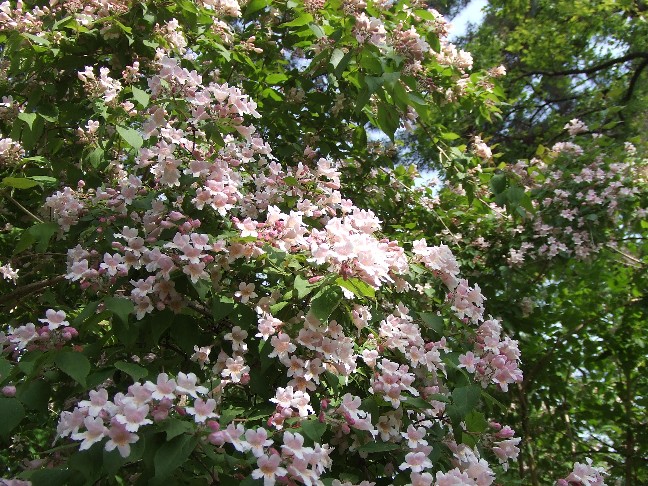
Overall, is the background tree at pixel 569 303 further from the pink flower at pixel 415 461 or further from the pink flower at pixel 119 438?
the pink flower at pixel 119 438

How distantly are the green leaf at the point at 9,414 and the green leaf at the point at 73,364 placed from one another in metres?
0.12

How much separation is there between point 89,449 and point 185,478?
0.20 m

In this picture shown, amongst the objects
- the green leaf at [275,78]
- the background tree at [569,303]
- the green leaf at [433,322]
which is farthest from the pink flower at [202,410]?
the background tree at [569,303]

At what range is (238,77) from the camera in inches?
111

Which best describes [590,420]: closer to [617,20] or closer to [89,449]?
[89,449]

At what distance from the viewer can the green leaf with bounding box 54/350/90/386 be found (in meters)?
1.24

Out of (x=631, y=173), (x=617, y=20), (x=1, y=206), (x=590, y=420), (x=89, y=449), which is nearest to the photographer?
(x=89, y=449)

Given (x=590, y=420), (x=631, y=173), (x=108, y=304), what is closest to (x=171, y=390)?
(x=108, y=304)

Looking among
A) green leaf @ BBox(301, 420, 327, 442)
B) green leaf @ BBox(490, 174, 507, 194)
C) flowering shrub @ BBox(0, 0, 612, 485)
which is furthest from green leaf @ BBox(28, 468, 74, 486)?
green leaf @ BBox(490, 174, 507, 194)

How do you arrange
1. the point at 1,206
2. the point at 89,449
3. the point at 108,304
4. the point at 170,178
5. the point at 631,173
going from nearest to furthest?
the point at 89,449, the point at 108,304, the point at 170,178, the point at 1,206, the point at 631,173

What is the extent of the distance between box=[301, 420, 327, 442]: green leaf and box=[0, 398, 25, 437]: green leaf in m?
0.61

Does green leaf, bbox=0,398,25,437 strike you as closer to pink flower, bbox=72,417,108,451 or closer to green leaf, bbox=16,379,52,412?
green leaf, bbox=16,379,52,412

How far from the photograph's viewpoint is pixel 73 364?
4.17ft

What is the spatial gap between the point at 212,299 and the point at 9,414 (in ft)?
1.85
